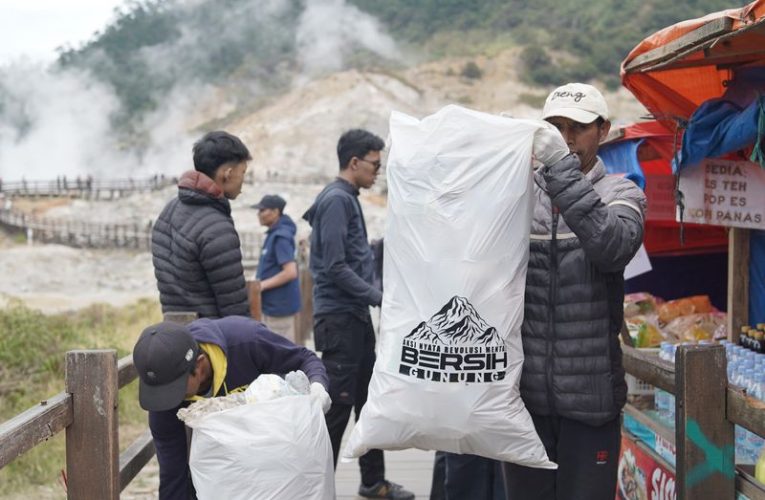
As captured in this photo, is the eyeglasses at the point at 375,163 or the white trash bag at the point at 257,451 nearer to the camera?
the white trash bag at the point at 257,451

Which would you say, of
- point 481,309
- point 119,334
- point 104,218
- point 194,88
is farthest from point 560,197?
point 194,88

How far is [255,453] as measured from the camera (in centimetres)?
291

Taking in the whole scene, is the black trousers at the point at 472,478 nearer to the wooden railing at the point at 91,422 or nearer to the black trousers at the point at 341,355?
the black trousers at the point at 341,355

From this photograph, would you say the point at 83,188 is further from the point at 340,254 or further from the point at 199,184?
the point at 199,184

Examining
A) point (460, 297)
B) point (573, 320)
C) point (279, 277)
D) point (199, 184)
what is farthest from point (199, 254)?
point (279, 277)

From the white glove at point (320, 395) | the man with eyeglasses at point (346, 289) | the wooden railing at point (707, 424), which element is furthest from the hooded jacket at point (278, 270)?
the wooden railing at point (707, 424)

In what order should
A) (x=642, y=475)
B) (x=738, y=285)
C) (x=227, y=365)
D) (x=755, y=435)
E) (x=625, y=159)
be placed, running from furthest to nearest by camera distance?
(x=625, y=159) → (x=738, y=285) → (x=642, y=475) → (x=755, y=435) → (x=227, y=365)

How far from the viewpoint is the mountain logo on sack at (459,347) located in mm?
2883

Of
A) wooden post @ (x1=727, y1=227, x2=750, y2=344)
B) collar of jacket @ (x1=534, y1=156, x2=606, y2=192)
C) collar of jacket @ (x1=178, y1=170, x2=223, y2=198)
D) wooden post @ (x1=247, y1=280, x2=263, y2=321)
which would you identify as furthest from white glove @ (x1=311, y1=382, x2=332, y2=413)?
wooden post @ (x1=247, y1=280, x2=263, y2=321)

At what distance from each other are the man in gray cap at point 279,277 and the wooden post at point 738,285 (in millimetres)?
3336

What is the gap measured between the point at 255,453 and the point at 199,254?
1544 millimetres

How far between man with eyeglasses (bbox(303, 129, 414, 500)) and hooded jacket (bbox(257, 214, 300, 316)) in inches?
84.4

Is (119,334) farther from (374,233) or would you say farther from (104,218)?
(104,218)

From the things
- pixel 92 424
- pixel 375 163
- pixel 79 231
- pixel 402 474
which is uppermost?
pixel 375 163
